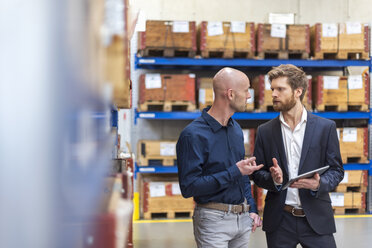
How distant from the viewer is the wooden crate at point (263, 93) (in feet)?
25.2

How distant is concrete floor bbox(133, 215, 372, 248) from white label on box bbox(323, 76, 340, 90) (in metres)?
2.26

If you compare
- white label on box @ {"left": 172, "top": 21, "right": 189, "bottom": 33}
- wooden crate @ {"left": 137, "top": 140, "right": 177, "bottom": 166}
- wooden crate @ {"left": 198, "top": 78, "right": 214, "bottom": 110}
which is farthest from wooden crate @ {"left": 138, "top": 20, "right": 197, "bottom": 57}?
wooden crate @ {"left": 137, "top": 140, "right": 177, "bottom": 166}

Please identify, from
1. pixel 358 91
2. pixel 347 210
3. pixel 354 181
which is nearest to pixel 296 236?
pixel 354 181

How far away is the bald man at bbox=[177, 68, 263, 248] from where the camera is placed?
2.83m

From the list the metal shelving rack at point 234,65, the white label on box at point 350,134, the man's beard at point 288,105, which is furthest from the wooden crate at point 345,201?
the man's beard at point 288,105

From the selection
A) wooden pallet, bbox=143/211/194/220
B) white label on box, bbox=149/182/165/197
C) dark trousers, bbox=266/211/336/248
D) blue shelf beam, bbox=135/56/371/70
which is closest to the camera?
dark trousers, bbox=266/211/336/248

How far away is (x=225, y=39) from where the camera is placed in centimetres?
764

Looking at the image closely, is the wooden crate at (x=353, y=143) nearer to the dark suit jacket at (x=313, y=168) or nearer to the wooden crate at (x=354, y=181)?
the wooden crate at (x=354, y=181)

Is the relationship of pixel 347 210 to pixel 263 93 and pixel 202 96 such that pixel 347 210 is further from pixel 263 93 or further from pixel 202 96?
pixel 202 96

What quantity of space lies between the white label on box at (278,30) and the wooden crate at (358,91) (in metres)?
1.39

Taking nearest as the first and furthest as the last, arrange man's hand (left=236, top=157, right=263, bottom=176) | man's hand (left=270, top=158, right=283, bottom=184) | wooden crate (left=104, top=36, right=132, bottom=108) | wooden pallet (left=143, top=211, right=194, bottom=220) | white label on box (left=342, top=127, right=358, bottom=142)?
wooden crate (left=104, top=36, right=132, bottom=108), man's hand (left=236, top=157, right=263, bottom=176), man's hand (left=270, top=158, right=283, bottom=184), wooden pallet (left=143, top=211, right=194, bottom=220), white label on box (left=342, top=127, right=358, bottom=142)

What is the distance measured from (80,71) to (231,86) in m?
2.30

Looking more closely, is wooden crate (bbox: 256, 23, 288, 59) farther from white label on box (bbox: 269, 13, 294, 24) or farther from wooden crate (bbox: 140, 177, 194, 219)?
wooden crate (bbox: 140, 177, 194, 219)

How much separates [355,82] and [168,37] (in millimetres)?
3352
